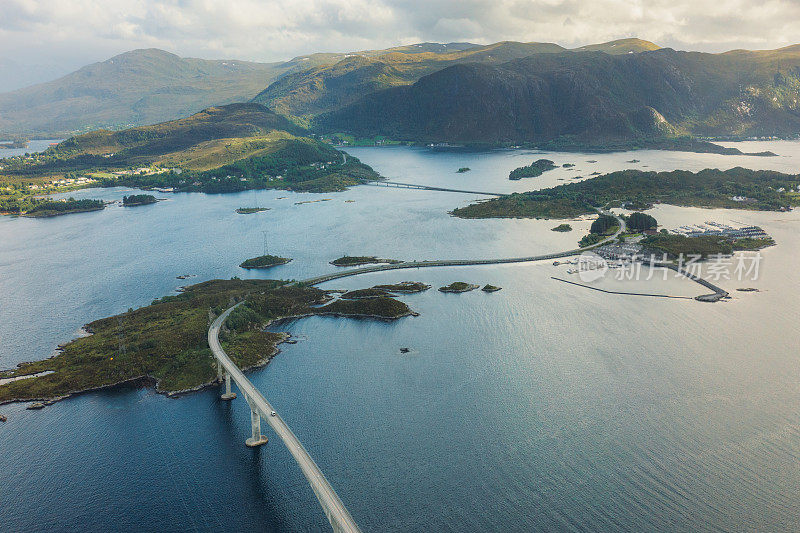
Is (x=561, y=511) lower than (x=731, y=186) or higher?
lower

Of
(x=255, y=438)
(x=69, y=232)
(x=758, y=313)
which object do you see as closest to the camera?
(x=255, y=438)

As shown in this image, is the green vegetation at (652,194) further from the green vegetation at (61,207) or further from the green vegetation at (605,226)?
the green vegetation at (61,207)

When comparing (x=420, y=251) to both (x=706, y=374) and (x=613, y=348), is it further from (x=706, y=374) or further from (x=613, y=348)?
(x=706, y=374)

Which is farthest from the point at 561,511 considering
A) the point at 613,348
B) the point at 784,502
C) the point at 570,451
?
the point at 613,348

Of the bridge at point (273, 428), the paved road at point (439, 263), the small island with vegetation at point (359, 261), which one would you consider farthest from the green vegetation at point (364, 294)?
the bridge at point (273, 428)

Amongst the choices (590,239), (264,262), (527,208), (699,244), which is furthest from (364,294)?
(527,208)

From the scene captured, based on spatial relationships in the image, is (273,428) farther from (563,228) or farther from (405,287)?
(563,228)
